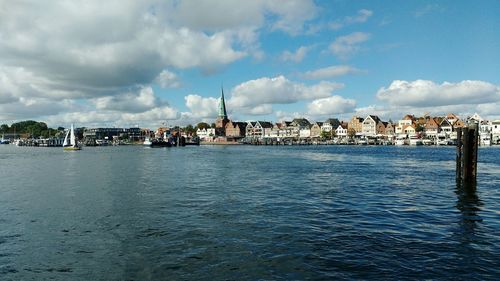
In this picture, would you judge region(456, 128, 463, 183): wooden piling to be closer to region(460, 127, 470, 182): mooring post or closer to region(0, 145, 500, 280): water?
region(460, 127, 470, 182): mooring post

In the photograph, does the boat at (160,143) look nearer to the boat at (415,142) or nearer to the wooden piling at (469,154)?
the boat at (415,142)

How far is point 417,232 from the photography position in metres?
17.8

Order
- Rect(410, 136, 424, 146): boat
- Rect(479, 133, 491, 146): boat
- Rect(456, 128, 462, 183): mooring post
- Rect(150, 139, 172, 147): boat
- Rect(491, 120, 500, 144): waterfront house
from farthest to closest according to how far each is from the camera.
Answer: Rect(410, 136, 424, 146): boat < Rect(150, 139, 172, 147): boat < Rect(491, 120, 500, 144): waterfront house < Rect(479, 133, 491, 146): boat < Rect(456, 128, 462, 183): mooring post

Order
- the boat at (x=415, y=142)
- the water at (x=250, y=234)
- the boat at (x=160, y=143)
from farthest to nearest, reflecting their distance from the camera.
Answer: the boat at (x=415, y=142), the boat at (x=160, y=143), the water at (x=250, y=234)

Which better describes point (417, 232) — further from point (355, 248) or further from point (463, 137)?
point (463, 137)

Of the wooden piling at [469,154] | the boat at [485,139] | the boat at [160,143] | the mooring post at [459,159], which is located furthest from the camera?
the boat at [160,143]

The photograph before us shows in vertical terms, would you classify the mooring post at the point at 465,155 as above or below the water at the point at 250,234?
above

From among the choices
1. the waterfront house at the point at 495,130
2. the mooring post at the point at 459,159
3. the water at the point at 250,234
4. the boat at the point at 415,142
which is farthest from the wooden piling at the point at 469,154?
the waterfront house at the point at 495,130

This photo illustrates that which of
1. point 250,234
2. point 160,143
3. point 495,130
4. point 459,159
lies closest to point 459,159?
point 459,159

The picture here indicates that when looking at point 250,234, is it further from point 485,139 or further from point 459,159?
point 485,139

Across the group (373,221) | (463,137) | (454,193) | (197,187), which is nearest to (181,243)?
(373,221)

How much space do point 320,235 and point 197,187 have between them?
19.3 meters

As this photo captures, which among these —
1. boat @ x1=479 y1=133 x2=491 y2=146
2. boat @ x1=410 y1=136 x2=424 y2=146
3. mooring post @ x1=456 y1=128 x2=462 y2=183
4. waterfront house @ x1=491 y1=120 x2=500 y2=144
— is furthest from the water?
waterfront house @ x1=491 y1=120 x2=500 y2=144

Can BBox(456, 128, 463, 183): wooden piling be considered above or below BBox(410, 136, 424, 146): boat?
above
